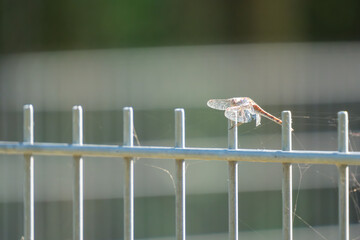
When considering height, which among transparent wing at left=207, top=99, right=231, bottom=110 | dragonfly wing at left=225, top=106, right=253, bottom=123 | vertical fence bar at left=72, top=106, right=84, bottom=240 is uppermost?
transparent wing at left=207, top=99, right=231, bottom=110

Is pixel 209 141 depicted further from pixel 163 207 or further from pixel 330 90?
pixel 330 90

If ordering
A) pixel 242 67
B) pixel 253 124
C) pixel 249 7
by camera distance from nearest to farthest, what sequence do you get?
1. pixel 253 124
2. pixel 242 67
3. pixel 249 7

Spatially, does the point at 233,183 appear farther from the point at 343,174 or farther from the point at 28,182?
the point at 28,182

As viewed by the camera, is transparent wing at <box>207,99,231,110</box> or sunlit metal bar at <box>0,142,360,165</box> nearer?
sunlit metal bar at <box>0,142,360,165</box>

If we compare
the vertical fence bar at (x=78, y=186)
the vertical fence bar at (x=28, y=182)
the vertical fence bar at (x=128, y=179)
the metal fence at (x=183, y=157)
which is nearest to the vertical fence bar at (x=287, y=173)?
the metal fence at (x=183, y=157)

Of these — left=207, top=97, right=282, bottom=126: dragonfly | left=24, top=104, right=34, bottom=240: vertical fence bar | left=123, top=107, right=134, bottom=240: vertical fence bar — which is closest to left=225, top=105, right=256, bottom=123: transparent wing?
left=207, top=97, right=282, bottom=126: dragonfly

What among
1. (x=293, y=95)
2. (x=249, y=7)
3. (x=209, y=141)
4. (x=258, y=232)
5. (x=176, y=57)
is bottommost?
(x=258, y=232)

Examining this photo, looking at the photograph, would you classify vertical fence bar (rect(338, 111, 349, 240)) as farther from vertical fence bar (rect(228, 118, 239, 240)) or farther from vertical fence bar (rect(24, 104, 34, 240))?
vertical fence bar (rect(24, 104, 34, 240))

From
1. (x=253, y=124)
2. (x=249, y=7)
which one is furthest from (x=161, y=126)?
(x=249, y=7)
